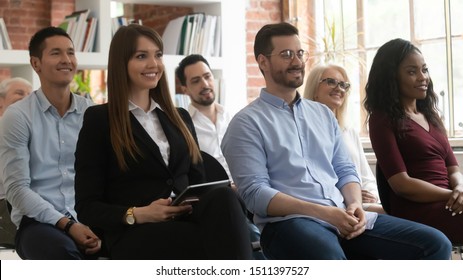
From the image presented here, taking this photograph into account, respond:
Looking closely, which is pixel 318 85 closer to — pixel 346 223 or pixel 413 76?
pixel 413 76

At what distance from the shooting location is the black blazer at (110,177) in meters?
2.53

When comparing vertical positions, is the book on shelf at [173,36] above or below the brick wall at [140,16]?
below

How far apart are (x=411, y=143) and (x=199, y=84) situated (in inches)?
77.9

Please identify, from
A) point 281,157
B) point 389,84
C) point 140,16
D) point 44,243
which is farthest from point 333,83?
point 140,16

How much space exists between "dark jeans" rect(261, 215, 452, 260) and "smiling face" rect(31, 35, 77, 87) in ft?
3.49

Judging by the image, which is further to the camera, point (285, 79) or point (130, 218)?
point (285, 79)

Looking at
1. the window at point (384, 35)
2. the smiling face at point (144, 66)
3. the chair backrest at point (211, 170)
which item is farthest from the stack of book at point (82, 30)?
the smiling face at point (144, 66)

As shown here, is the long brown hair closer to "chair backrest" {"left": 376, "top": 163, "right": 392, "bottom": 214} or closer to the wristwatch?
the wristwatch

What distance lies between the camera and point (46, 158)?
Result: 3035 mm

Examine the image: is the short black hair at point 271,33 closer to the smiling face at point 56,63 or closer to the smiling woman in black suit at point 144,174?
Answer: the smiling woman in black suit at point 144,174

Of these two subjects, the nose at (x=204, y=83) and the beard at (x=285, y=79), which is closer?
the beard at (x=285, y=79)

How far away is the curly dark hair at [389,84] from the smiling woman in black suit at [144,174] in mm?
819

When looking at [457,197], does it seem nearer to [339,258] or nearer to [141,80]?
[339,258]
